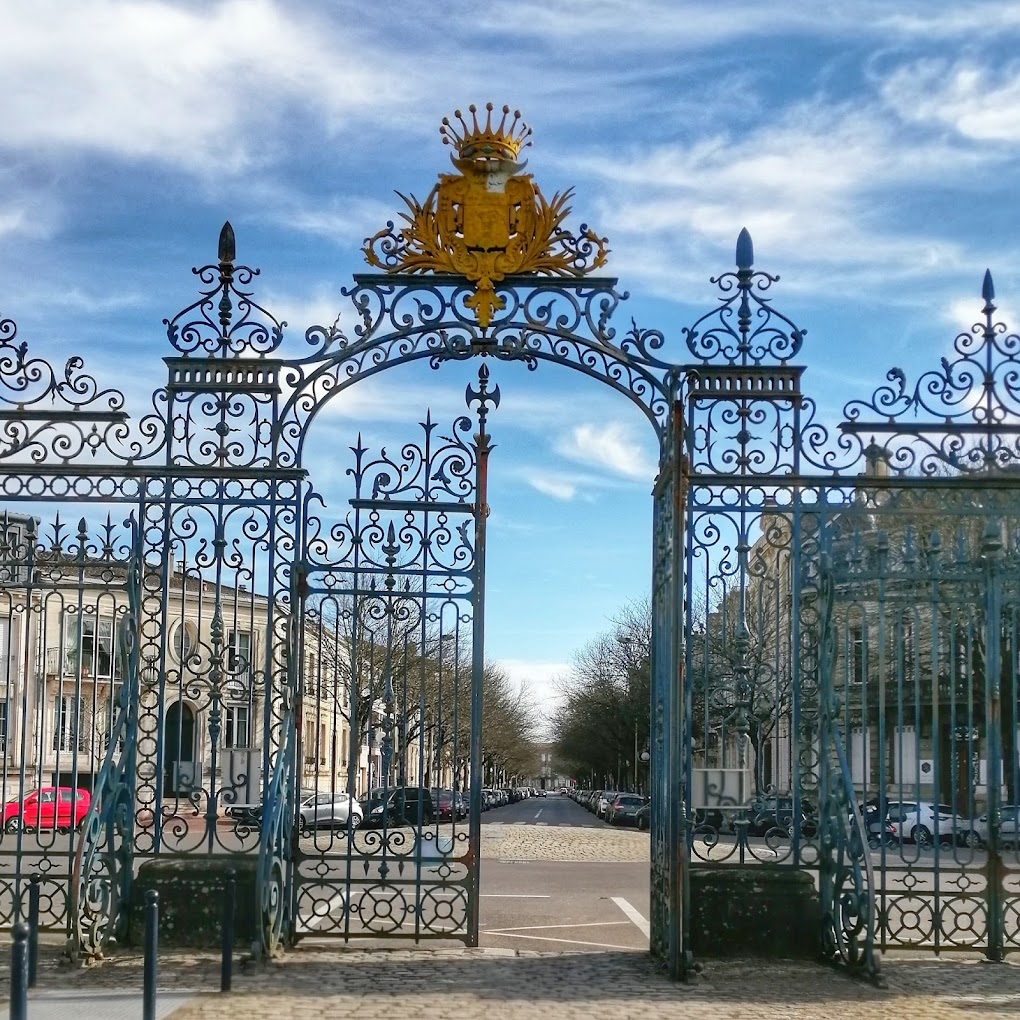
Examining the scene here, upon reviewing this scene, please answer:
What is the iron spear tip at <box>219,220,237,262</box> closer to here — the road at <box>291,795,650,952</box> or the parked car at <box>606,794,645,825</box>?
the road at <box>291,795,650,952</box>

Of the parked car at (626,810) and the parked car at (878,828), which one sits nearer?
the parked car at (878,828)

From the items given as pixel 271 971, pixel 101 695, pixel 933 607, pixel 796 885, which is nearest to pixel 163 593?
pixel 271 971

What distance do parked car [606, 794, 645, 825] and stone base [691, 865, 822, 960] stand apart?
3555cm

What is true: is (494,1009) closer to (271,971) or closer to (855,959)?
(271,971)

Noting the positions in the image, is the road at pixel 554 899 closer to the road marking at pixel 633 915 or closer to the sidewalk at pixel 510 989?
the road marking at pixel 633 915

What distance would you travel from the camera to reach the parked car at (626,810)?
47312mm

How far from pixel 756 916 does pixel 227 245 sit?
23.6ft

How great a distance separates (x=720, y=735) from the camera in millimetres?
12438

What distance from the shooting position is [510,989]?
32.9 feet

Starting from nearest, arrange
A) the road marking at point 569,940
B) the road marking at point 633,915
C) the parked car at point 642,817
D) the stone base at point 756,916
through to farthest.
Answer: the stone base at point 756,916 → the road marking at point 569,940 → the road marking at point 633,915 → the parked car at point 642,817

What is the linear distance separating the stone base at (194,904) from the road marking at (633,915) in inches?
170

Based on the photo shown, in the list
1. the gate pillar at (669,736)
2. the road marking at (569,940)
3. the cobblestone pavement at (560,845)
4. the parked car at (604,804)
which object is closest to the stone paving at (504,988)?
the gate pillar at (669,736)

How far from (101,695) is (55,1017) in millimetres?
13377

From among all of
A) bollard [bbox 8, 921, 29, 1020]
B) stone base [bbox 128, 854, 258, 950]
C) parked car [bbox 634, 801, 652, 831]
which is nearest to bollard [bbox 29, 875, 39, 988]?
stone base [bbox 128, 854, 258, 950]
